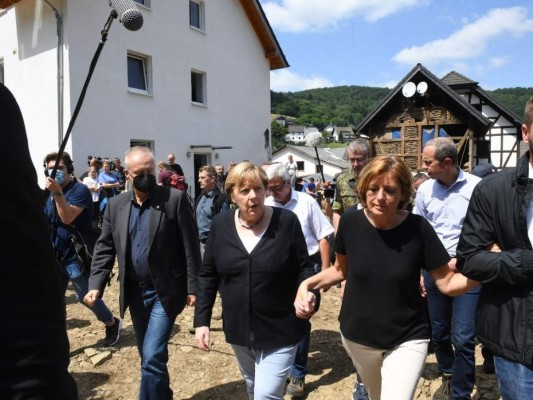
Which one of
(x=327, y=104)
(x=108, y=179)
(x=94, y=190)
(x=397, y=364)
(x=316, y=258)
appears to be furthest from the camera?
(x=327, y=104)

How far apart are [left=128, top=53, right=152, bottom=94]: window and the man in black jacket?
13865 millimetres

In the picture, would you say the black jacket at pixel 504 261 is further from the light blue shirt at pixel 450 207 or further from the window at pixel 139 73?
the window at pixel 139 73

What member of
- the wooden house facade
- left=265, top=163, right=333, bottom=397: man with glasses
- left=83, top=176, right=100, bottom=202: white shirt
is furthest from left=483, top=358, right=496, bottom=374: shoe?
the wooden house facade

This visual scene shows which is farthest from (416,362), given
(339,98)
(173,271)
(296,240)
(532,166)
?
(339,98)

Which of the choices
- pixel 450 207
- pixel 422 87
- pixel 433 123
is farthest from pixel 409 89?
pixel 450 207

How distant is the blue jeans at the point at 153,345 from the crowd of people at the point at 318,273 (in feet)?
0.03

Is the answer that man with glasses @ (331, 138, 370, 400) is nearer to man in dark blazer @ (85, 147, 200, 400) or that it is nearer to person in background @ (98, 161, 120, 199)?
man in dark blazer @ (85, 147, 200, 400)

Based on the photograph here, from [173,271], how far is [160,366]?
666 millimetres

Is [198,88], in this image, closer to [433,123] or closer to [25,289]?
[433,123]

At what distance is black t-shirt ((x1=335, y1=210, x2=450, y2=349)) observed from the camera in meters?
2.55

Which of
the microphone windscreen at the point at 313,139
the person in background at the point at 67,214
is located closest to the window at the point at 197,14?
the microphone windscreen at the point at 313,139

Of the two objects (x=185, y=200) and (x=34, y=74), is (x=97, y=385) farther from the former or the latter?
(x=34, y=74)

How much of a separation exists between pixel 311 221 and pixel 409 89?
57.0 ft

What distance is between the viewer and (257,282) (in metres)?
2.72
